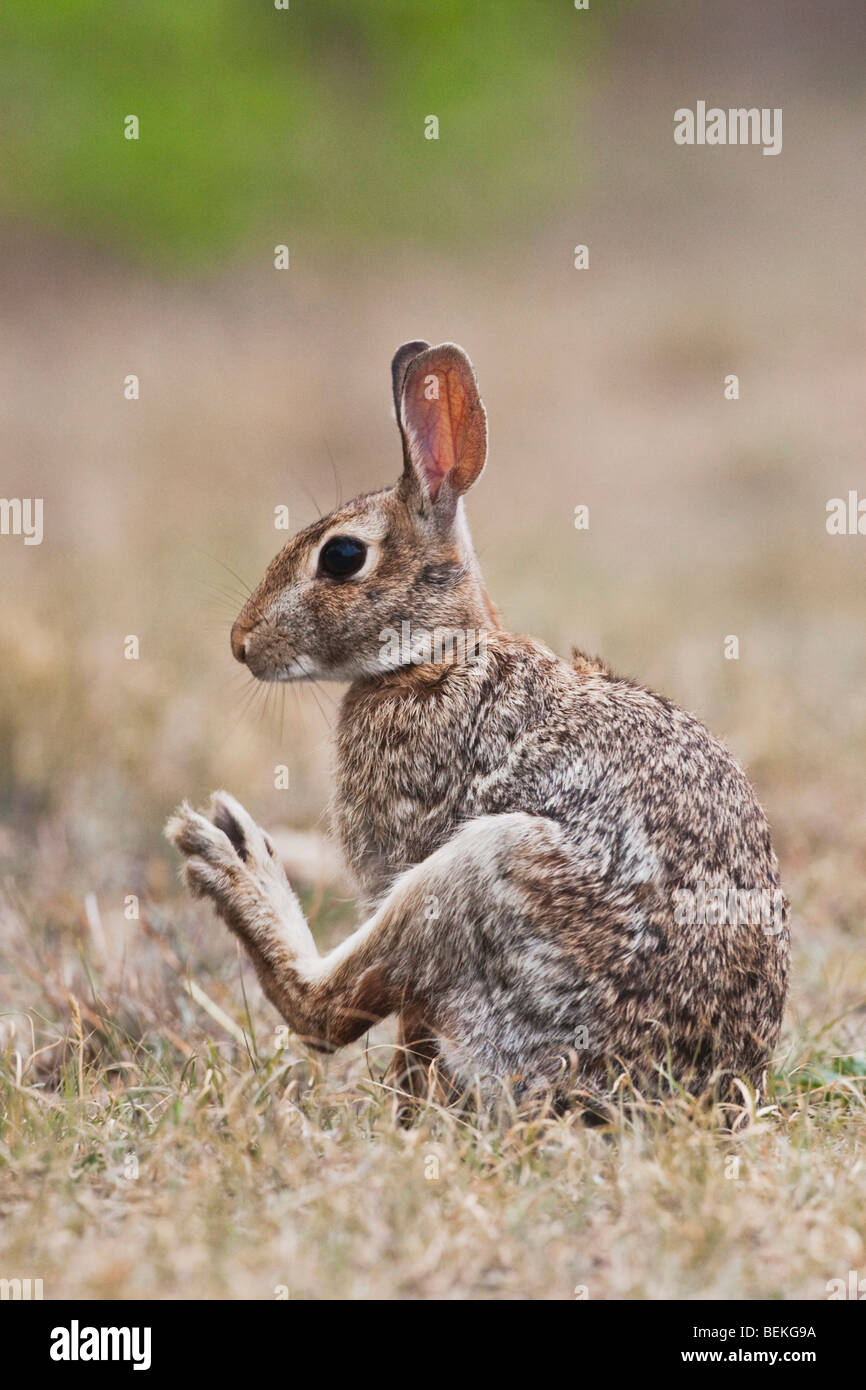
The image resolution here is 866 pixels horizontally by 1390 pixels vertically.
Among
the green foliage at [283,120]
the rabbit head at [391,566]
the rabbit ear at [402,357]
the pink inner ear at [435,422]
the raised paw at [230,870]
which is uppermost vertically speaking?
the green foliage at [283,120]

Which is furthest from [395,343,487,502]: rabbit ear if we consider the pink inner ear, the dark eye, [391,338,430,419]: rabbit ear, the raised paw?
the raised paw

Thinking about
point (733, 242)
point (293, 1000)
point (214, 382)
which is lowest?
point (293, 1000)

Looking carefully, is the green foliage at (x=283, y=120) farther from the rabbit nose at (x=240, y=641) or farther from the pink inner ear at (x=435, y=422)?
the rabbit nose at (x=240, y=641)

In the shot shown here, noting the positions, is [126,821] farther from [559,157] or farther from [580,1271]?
[559,157]

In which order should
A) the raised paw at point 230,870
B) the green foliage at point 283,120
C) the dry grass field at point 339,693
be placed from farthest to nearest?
the green foliage at point 283,120 < the raised paw at point 230,870 < the dry grass field at point 339,693

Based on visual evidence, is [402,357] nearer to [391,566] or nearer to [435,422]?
[435,422]

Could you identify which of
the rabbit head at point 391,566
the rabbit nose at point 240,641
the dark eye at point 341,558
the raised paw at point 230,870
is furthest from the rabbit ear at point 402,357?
the raised paw at point 230,870

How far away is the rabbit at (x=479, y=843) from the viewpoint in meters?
3.80

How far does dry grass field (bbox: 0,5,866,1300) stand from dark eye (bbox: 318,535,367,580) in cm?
38

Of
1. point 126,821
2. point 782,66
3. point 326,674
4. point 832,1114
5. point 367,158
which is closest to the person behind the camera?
point 832,1114

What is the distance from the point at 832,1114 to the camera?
Answer: 4137 mm

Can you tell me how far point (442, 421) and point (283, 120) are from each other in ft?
46.5

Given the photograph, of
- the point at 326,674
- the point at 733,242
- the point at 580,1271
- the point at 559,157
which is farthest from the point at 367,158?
the point at 580,1271
